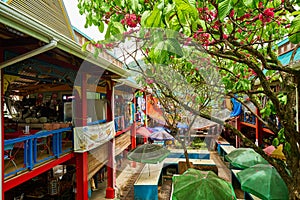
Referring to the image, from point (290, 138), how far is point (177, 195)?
2.71 m

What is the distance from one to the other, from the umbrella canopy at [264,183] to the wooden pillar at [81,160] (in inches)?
185

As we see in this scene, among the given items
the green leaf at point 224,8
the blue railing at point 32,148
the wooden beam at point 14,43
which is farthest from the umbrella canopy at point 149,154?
the green leaf at point 224,8

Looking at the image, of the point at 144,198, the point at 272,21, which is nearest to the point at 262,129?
the point at 144,198

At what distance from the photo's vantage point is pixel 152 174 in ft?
31.7

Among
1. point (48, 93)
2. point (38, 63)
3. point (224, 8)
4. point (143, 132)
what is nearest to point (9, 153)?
point (38, 63)

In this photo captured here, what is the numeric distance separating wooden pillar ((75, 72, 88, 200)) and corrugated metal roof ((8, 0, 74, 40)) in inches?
79.3

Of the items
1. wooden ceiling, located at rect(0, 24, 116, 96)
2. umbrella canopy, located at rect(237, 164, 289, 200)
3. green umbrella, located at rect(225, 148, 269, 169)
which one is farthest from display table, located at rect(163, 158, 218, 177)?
wooden ceiling, located at rect(0, 24, 116, 96)

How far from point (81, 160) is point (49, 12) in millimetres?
5089

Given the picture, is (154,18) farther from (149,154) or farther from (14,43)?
(149,154)

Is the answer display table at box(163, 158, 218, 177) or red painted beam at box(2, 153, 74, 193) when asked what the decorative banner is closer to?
red painted beam at box(2, 153, 74, 193)

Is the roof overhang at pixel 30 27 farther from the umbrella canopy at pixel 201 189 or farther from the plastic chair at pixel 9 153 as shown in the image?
the umbrella canopy at pixel 201 189

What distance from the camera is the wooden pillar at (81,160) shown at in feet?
21.8

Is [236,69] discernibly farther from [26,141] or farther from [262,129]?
[262,129]

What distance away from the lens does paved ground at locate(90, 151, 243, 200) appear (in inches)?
364
